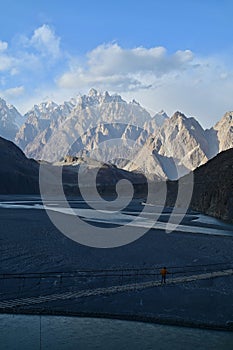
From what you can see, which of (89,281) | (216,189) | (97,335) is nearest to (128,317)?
(97,335)

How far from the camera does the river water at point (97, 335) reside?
19.6m

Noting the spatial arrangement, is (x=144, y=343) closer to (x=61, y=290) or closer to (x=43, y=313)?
(x=43, y=313)

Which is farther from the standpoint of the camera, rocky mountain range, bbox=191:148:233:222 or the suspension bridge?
rocky mountain range, bbox=191:148:233:222

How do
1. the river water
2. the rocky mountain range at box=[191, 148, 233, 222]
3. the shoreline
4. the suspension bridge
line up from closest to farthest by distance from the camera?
the river water < the shoreline < the suspension bridge < the rocky mountain range at box=[191, 148, 233, 222]

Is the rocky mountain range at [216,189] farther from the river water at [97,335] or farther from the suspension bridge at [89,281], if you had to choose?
the river water at [97,335]

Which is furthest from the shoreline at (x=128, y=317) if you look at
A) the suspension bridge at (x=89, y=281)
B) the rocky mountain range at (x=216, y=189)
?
the rocky mountain range at (x=216, y=189)

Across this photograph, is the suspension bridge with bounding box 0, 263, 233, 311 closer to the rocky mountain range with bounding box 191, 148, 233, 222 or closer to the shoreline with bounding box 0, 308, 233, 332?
the shoreline with bounding box 0, 308, 233, 332

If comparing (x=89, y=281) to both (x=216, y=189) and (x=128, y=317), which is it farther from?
(x=216, y=189)

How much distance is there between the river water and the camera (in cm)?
1959

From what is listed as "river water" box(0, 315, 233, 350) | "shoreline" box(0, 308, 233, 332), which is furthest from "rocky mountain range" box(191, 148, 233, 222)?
"river water" box(0, 315, 233, 350)

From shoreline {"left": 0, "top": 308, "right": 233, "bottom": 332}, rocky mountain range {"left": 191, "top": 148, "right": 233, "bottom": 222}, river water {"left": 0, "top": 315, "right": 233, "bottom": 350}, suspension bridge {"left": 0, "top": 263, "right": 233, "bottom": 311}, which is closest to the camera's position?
river water {"left": 0, "top": 315, "right": 233, "bottom": 350}

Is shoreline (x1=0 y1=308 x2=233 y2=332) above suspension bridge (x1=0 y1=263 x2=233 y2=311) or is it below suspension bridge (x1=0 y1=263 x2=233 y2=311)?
below

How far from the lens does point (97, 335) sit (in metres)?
20.8

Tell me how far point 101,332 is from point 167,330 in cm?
371
